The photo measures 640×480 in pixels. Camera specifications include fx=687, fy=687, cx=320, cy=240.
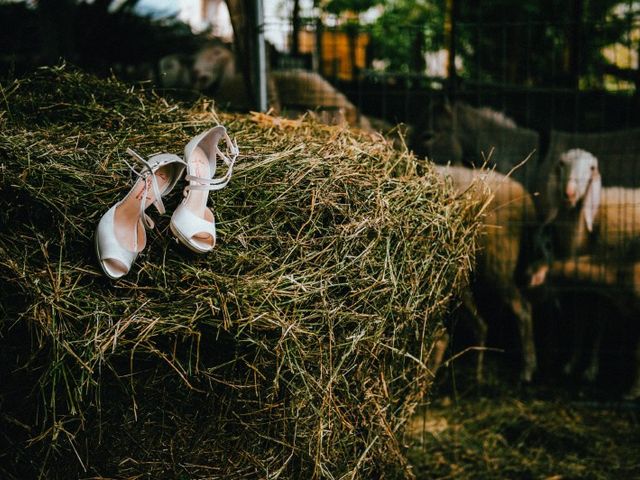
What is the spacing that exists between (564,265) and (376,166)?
210cm

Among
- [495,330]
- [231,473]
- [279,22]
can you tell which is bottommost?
[495,330]

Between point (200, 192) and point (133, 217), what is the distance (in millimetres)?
188

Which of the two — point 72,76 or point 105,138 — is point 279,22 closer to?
point 72,76

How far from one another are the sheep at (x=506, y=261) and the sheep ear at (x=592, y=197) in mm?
318

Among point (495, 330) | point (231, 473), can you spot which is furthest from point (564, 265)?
point (231, 473)

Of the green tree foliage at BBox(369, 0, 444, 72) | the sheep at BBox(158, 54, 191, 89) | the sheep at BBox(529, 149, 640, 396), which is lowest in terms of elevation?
the sheep at BBox(529, 149, 640, 396)

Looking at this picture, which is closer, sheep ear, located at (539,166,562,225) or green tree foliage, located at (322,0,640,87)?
sheep ear, located at (539,166,562,225)

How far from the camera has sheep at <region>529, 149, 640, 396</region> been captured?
3777 millimetres

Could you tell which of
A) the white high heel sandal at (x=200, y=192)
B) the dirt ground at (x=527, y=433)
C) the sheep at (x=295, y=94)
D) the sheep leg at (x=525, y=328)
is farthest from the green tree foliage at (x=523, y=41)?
the white high heel sandal at (x=200, y=192)

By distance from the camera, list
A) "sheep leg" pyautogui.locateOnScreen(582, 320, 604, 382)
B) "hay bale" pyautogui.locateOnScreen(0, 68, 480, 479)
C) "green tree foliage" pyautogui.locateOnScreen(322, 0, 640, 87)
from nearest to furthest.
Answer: "hay bale" pyautogui.locateOnScreen(0, 68, 480, 479) < "sheep leg" pyautogui.locateOnScreen(582, 320, 604, 382) < "green tree foliage" pyautogui.locateOnScreen(322, 0, 640, 87)

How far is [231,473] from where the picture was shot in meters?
1.83

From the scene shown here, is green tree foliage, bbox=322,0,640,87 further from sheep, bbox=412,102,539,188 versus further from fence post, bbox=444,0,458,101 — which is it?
sheep, bbox=412,102,539,188

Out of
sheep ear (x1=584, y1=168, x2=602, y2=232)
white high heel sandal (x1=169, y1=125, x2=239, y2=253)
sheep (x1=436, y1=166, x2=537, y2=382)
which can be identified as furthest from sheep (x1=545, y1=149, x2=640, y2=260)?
white high heel sandal (x1=169, y1=125, x2=239, y2=253)

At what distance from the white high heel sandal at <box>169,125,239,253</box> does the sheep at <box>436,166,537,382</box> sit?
2096 millimetres
